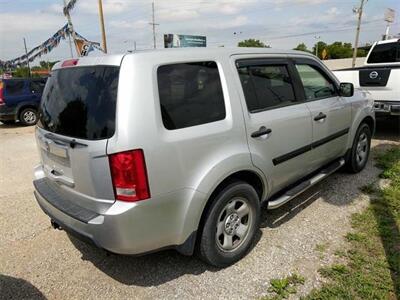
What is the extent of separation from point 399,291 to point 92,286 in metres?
2.40

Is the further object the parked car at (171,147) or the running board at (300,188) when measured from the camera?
the running board at (300,188)

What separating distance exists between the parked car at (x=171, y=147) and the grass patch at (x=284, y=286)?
44cm

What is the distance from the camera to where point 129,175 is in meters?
2.30

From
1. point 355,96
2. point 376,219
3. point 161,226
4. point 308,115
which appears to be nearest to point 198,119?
point 161,226

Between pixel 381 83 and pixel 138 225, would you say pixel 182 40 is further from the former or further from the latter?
pixel 138 225

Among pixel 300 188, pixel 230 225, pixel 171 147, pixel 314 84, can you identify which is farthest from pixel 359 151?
pixel 171 147

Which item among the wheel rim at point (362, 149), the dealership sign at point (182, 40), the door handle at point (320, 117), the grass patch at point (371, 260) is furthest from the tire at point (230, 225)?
the dealership sign at point (182, 40)

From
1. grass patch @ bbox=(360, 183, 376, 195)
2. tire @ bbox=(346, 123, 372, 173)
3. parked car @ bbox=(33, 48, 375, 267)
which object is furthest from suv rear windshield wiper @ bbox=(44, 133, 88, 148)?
tire @ bbox=(346, 123, 372, 173)

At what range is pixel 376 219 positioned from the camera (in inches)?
148

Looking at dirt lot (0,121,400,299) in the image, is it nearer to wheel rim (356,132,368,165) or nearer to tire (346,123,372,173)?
tire (346,123,372,173)

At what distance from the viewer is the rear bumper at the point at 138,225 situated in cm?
235

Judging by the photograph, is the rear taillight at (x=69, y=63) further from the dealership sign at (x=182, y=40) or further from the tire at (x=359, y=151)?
the dealership sign at (x=182, y=40)

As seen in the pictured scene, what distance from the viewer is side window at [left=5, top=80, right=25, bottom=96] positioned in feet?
38.4

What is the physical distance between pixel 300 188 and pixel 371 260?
0.97m
